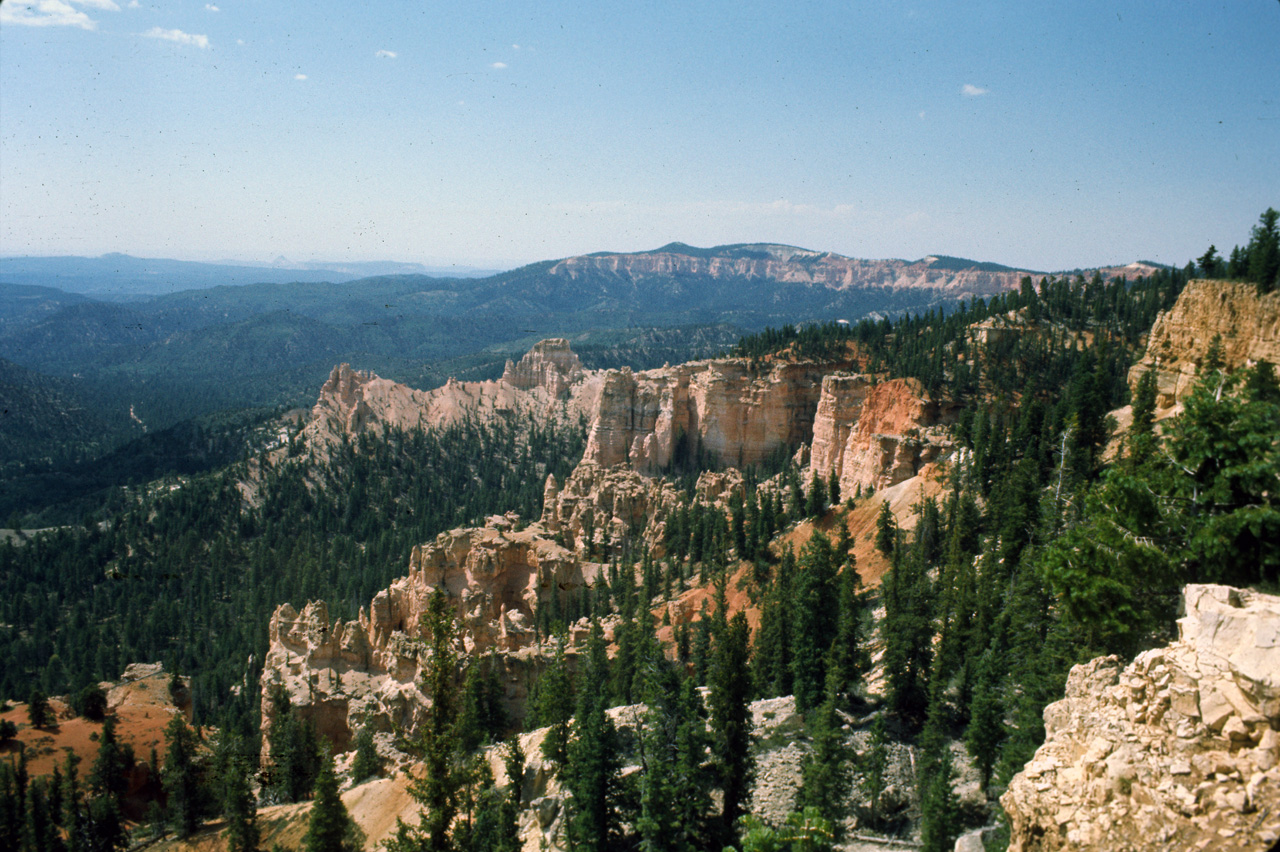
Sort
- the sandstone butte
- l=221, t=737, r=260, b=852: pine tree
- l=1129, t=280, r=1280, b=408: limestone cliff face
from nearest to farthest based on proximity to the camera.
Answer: l=221, t=737, r=260, b=852: pine tree → l=1129, t=280, r=1280, b=408: limestone cliff face → the sandstone butte

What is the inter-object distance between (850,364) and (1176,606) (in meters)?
75.7

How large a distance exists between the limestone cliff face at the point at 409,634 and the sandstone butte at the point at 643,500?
10 cm

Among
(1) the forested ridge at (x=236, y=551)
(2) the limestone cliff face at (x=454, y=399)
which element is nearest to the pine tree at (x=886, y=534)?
(1) the forested ridge at (x=236, y=551)

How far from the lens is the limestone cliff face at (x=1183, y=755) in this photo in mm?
8641

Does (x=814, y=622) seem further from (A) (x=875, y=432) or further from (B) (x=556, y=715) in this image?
(A) (x=875, y=432)

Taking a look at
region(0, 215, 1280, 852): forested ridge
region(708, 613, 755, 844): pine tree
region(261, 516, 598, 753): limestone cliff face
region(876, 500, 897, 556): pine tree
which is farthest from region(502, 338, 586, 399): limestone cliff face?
region(708, 613, 755, 844): pine tree

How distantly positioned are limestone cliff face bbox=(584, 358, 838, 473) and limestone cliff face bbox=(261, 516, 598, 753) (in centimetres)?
3752

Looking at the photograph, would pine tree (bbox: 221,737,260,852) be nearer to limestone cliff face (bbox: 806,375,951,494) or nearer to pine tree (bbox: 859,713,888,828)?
pine tree (bbox: 859,713,888,828)

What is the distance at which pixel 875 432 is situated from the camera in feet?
213

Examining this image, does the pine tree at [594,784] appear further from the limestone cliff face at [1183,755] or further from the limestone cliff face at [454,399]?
the limestone cliff face at [454,399]

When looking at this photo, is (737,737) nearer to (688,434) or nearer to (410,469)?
(688,434)

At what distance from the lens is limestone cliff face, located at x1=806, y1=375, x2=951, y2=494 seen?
57.3m

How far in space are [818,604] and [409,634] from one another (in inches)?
1007

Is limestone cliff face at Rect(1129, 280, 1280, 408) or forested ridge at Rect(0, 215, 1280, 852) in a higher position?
limestone cliff face at Rect(1129, 280, 1280, 408)
